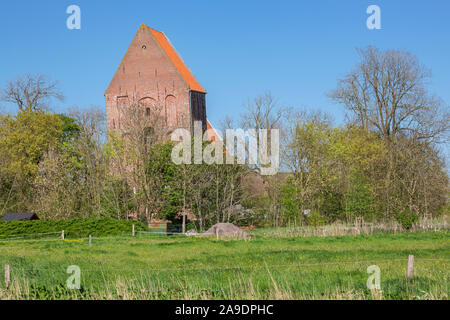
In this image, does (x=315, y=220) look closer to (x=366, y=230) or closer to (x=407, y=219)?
(x=366, y=230)

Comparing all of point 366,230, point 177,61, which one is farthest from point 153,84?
point 366,230

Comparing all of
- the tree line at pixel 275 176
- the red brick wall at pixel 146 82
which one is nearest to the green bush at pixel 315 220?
the tree line at pixel 275 176

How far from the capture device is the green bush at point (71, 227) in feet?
108

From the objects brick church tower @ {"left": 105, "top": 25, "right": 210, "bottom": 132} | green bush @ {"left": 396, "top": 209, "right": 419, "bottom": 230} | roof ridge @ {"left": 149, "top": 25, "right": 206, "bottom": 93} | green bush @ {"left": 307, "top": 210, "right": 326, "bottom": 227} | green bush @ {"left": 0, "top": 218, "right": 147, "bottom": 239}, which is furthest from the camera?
roof ridge @ {"left": 149, "top": 25, "right": 206, "bottom": 93}

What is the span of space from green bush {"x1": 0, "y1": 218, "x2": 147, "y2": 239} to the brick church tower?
15426mm

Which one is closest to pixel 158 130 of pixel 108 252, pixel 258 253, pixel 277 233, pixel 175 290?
pixel 277 233

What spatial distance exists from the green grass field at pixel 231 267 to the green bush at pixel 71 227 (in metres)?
2.39

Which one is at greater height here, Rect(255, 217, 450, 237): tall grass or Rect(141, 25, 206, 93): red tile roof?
Rect(141, 25, 206, 93): red tile roof

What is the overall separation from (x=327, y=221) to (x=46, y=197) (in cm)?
2013

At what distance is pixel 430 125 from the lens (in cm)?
4291

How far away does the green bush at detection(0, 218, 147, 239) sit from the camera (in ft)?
108

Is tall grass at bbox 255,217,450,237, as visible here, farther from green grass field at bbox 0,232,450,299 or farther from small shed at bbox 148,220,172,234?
small shed at bbox 148,220,172,234

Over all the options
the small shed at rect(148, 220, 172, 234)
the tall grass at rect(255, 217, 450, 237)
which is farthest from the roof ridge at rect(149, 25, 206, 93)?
the tall grass at rect(255, 217, 450, 237)
